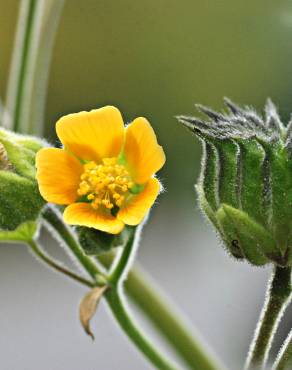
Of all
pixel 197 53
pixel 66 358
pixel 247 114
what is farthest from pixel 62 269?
pixel 197 53

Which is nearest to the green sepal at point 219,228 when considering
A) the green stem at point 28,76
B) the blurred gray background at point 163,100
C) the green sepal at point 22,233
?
the green sepal at point 22,233

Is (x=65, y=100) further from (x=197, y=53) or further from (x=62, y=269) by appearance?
(x=62, y=269)

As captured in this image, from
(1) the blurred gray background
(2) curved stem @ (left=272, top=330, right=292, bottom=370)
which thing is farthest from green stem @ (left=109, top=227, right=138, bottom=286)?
(1) the blurred gray background

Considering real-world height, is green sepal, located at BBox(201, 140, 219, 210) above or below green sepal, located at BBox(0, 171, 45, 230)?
above

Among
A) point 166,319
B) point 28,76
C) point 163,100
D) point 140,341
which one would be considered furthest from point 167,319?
point 163,100

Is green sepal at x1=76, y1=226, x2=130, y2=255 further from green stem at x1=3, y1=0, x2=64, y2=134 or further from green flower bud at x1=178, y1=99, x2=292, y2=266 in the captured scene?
green stem at x1=3, y1=0, x2=64, y2=134

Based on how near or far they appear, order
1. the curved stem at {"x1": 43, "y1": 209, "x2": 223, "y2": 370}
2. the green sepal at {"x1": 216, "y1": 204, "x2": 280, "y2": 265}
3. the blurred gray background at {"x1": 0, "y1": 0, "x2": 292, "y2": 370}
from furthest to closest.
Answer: the blurred gray background at {"x1": 0, "y1": 0, "x2": 292, "y2": 370} → the curved stem at {"x1": 43, "y1": 209, "x2": 223, "y2": 370} → the green sepal at {"x1": 216, "y1": 204, "x2": 280, "y2": 265}
